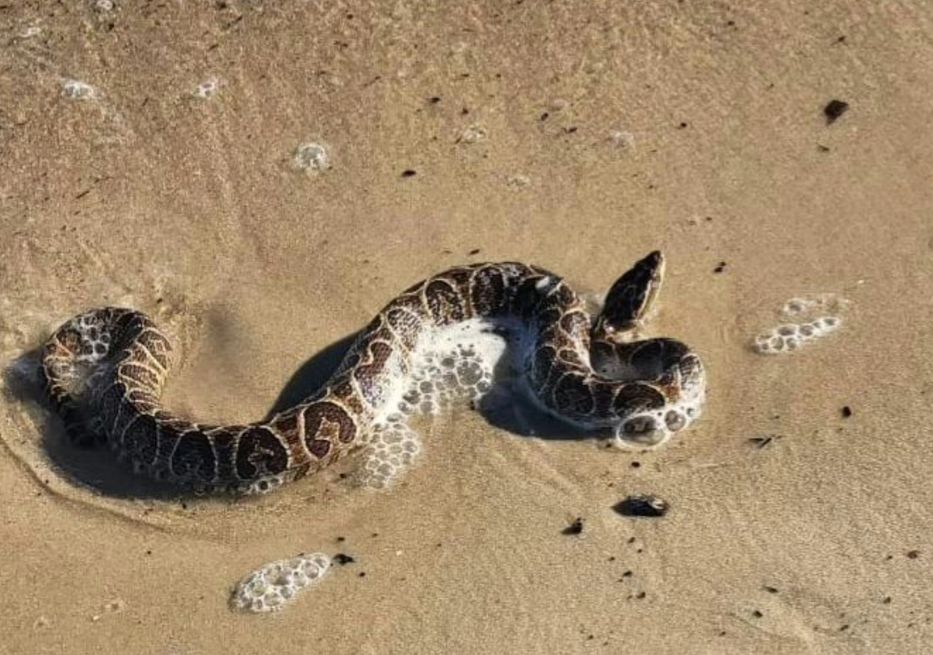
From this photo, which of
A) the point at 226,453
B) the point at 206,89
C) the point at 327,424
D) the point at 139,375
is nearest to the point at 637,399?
the point at 327,424

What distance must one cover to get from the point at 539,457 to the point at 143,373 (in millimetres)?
2923

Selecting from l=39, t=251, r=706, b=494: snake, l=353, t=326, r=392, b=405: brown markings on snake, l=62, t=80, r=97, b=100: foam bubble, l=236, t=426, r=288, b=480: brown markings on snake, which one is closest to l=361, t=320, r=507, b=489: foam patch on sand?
l=39, t=251, r=706, b=494: snake

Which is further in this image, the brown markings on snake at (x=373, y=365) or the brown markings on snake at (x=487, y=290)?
the brown markings on snake at (x=487, y=290)

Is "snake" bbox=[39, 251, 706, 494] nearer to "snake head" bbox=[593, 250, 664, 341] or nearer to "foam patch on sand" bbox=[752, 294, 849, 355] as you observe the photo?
"snake head" bbox=[593, 250, 664, 341]

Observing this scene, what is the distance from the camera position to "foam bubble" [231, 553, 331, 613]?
25.6ft

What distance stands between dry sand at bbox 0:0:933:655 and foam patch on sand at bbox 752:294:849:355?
85mm

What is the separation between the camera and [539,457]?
8594 millimetres

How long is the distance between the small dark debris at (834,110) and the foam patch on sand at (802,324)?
2.01 metres

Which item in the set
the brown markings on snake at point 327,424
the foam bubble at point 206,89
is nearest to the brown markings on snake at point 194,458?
the brown markings on snake at point 327,424

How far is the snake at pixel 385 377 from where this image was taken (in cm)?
865

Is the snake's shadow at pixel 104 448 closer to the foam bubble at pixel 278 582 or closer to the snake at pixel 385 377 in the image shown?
the snake at pixel 385 377

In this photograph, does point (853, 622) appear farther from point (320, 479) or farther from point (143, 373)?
point (143, 373)

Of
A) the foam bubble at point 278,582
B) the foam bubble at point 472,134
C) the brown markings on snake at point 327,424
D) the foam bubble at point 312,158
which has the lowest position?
the foam bubble at point 278,582

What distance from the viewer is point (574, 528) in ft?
26.1
